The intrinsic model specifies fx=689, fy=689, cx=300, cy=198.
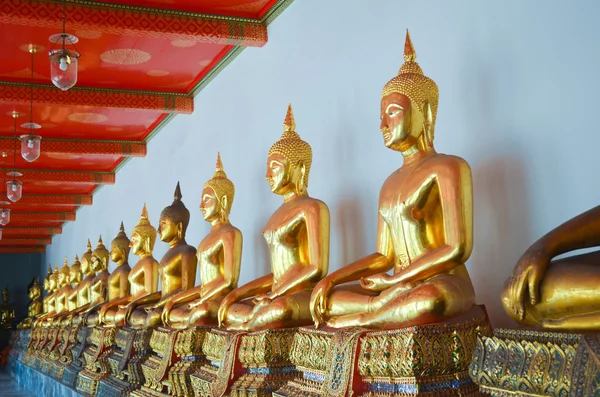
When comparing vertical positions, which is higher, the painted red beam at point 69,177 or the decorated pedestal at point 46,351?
the painted red beam at point 69,177

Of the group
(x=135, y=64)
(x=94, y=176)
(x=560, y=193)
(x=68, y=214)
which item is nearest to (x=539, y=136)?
(x=560, y=193)

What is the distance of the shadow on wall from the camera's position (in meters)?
2.81

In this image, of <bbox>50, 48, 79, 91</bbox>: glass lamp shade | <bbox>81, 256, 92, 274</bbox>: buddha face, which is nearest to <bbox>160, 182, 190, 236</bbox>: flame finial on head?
<bbox>50, 48, 79, 91</bbox>: glass lamp shade

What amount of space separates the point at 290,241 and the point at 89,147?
5482 millimetres

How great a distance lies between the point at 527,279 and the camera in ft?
6.32

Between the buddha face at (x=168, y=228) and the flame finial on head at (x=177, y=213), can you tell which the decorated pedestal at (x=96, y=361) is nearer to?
the buddha face at (x=168, y=228)

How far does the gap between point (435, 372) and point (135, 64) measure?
14.7 feet

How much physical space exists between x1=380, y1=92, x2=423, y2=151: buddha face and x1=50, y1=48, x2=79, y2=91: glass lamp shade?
236cm

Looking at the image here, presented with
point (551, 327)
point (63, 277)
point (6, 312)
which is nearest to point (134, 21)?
point (551, 327)

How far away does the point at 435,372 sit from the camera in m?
2.31

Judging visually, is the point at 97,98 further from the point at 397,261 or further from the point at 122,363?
the point at 397,261

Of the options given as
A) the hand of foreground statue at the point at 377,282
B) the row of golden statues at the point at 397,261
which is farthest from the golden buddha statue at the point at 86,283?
the hand of foreground statue at the point at 377,282

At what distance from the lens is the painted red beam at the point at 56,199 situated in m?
11.9

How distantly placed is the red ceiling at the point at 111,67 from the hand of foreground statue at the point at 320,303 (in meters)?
2.55
